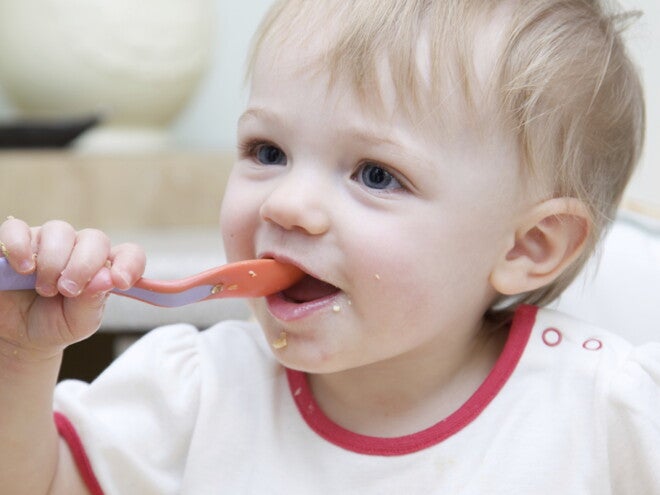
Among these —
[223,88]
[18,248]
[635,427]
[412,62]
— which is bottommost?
[223,88]

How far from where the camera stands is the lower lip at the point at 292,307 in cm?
77

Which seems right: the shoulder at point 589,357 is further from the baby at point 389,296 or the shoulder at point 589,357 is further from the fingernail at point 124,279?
the fingernail at point 124,279

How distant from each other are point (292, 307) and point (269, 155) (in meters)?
0.12

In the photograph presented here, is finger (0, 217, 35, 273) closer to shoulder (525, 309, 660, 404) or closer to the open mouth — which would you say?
the open mouth

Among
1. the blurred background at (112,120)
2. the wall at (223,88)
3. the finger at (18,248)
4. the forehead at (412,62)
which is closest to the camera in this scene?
the finger at (18,248)

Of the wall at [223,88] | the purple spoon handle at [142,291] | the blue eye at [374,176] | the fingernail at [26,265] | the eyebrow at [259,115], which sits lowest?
the wall at [223,88]

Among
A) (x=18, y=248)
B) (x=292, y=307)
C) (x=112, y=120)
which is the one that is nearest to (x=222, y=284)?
(x=292, y=307)

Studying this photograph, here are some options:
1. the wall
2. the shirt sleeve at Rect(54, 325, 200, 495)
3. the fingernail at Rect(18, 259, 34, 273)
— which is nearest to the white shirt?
the shirt sleeve at Rect(54, 325, 200, 495)

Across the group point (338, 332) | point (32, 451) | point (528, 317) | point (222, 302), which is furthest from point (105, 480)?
point (222, 302)

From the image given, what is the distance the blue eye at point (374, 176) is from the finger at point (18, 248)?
0.76ft

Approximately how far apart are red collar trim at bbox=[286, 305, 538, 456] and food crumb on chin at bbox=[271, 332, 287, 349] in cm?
11

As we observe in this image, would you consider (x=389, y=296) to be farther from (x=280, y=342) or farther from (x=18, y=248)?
(x=18, y=248)

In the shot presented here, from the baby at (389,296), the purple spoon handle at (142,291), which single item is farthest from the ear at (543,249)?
the purple spoon handle at (142,291)

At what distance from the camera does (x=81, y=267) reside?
0.67 m
